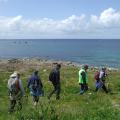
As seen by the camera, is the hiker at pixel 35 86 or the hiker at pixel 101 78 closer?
the hiker at pixel 35 86

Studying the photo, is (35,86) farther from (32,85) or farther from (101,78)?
(101,78)

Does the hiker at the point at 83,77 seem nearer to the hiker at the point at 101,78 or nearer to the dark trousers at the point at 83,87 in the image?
the dark trousers at the point at 83,87

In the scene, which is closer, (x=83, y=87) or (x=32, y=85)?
(x=32, y=85)

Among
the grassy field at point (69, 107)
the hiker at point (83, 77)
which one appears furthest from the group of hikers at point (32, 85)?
the grassy field at point (69, 107)

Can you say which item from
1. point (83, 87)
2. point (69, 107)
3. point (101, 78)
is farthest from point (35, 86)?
point (101, 78)

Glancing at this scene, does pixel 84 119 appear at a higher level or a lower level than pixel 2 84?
higher

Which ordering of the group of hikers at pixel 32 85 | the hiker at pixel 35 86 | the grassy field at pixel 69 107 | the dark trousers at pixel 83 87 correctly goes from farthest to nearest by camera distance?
the dark trousers at pixel 83 87, the hiker at pixel 35 86, the group of hikers at pixel 32 85, the grassy field at pixel 69 107

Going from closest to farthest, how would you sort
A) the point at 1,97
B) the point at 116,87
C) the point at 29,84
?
1. the point at 29,84
2. the point at 1,97
3. the point at 116,87

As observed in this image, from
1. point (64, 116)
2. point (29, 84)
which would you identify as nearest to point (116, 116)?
point (64, 116)

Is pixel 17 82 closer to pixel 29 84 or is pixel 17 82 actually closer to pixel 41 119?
pixel 29 84

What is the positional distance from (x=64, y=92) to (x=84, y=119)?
49.4ft

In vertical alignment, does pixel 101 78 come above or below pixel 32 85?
below

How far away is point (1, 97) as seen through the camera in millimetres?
25359

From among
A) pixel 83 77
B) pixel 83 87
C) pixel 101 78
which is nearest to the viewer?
pixel 83 77
